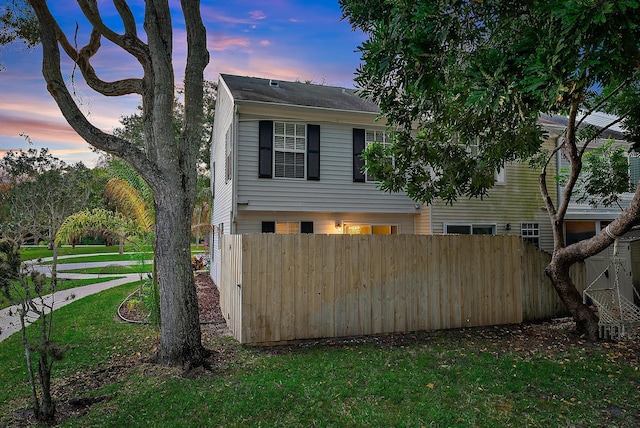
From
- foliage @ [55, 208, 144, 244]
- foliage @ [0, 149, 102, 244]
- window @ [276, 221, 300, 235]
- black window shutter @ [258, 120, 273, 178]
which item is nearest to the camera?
foliage @ [55, 208, 144, 244]

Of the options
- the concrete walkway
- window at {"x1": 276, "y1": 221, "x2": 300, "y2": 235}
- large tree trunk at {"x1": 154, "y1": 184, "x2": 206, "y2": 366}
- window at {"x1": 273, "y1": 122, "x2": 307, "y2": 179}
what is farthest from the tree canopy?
the concrete walkway

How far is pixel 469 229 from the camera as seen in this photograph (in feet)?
38.7

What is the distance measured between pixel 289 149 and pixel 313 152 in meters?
0.67

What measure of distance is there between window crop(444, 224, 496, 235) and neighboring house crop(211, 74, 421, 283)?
1.12m

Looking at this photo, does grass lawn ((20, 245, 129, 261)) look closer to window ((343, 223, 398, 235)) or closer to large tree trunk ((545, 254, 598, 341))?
window ((343, 223, 398, 235))

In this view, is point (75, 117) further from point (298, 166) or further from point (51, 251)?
point (51, 251)

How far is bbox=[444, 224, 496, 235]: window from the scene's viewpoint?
11562 millimetres

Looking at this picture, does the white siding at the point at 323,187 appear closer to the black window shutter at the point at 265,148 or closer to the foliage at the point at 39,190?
the black window shutter at the point at 265,148

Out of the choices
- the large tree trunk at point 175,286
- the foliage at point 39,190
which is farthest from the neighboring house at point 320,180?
the foliage at point 39,190

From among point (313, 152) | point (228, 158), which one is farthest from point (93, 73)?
point (313, 152)

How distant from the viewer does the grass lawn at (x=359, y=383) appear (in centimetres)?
373

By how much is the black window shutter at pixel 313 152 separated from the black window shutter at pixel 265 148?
106 centimetres

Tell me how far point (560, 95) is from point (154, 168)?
15.6 feet

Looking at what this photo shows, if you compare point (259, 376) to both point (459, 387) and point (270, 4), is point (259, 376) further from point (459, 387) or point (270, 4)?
point (270, 4)
